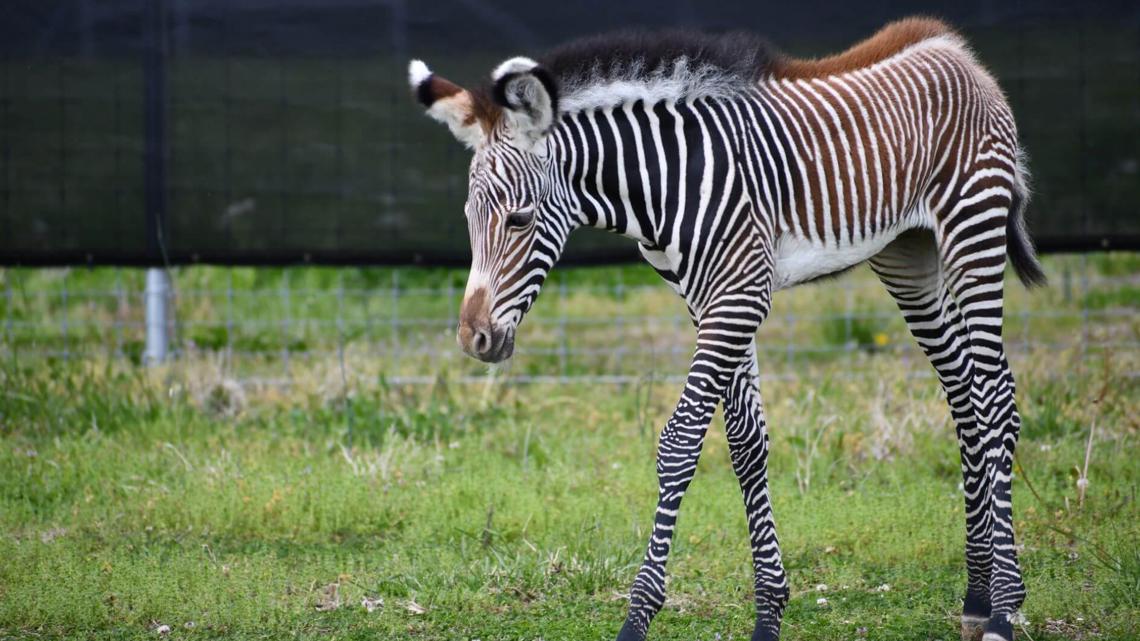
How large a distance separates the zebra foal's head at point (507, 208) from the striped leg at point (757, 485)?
0.90 meters

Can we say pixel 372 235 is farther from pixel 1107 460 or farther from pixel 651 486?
pixel 1107 460

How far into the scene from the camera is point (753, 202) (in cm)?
439

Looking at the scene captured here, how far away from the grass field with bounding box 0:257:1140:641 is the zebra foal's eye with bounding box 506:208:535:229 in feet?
5.33

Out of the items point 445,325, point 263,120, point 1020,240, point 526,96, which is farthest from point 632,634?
point 445,325

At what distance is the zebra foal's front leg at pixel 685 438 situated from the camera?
13.8 feet

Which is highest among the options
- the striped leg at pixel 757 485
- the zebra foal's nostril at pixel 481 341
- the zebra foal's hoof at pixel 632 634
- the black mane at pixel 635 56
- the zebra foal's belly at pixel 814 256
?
the black mane at pixel 635 56

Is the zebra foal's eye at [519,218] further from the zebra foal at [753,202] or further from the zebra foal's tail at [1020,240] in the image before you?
the zebra foal's tail at [1020,240]

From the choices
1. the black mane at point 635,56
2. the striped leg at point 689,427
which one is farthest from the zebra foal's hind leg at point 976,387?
the black mane at point 635,56

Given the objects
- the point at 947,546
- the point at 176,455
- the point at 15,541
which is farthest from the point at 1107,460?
the point at 15,541

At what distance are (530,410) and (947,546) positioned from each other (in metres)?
2.92

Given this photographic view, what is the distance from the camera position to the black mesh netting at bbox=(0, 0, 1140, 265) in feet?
24.5

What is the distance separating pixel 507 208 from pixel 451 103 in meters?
0.46

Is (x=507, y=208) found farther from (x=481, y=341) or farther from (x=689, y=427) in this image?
(x=689, y=427)

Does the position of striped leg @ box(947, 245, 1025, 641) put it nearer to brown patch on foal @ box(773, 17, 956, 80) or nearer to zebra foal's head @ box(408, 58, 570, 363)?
brown patch on foal @ box(773, 17, 956, 80)
